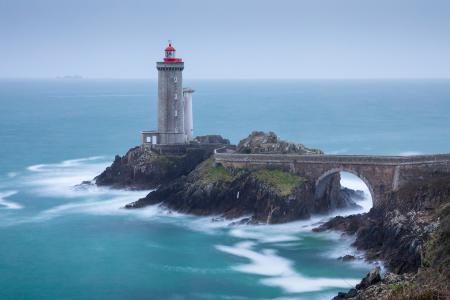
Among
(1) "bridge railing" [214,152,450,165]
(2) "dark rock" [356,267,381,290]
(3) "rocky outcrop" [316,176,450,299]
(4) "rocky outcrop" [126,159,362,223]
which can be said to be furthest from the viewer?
(4) "rocky outcrop" [126,159,362,223]

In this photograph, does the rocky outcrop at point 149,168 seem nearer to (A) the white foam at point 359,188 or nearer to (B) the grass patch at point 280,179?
(B) the grass patch at point 280,179

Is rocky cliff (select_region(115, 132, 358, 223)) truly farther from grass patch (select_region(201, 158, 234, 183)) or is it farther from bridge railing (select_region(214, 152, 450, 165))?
bridge railing (select_region(214, 152, 450, 165))

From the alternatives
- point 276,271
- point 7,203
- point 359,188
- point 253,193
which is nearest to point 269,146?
point 253,193

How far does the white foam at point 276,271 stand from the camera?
42.5 m

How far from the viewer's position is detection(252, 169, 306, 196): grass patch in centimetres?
5625

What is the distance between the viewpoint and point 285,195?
55750 mm

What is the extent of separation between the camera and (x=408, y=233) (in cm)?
4569

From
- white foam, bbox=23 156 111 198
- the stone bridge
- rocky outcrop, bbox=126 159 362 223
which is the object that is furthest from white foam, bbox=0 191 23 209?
the stone bridge

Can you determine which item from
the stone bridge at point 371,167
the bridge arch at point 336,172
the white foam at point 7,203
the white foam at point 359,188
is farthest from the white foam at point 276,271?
the white foam at point 7,203

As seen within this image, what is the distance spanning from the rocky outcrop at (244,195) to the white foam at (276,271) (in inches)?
215

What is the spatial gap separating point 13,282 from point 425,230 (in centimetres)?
2034

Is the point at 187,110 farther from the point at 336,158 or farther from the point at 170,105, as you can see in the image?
the point at 336,158

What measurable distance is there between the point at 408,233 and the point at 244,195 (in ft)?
46.9

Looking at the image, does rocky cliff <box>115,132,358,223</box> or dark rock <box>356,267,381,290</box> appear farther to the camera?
rocky cliff <box>115,132,358,223</box>
